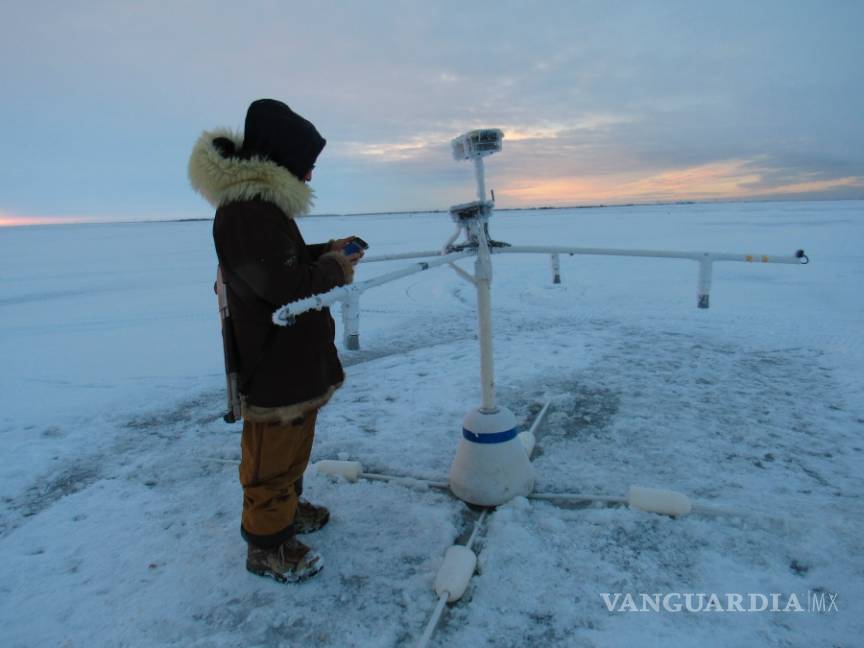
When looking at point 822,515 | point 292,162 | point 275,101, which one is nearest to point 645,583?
point 822,515

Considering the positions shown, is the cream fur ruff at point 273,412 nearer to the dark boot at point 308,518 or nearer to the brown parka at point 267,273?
the brown parka at point 267,273

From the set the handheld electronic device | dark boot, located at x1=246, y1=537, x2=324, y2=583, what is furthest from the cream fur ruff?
the handheld electronic device

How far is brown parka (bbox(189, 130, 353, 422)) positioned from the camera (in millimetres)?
1966

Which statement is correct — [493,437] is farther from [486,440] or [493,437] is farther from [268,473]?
[268,473]

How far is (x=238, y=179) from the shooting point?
2039 millimetres

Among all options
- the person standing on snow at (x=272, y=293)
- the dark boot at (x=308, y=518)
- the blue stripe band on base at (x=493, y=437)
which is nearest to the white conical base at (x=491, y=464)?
the blue stripe band on base at (x=493, y=437)

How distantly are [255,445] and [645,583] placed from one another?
1.63 metres

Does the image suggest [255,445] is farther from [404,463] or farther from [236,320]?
[404,463]

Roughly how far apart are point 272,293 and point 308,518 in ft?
3.89

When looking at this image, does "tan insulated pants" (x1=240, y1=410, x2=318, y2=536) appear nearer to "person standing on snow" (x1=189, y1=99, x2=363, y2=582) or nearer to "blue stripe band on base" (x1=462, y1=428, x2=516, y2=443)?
"person standing on snow" (x1=189, y1=99, x2=363, y2=582)

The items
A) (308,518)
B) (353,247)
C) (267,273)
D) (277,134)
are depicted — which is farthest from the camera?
(308,518)

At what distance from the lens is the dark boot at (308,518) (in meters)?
2.56

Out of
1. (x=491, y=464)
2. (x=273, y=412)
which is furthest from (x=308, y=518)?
(x=491, y=464)

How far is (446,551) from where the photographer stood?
2344mm
